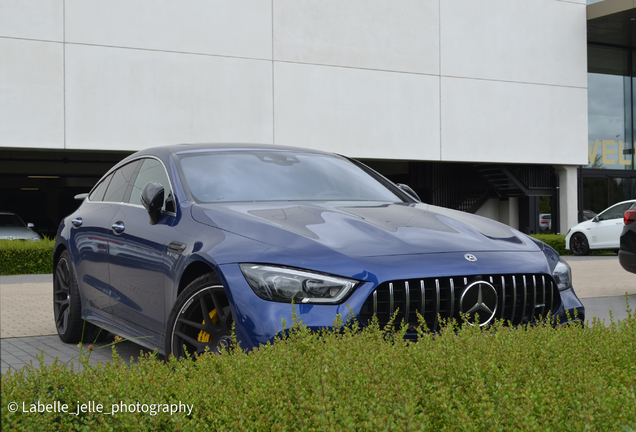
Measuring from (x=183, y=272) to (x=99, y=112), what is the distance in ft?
51.1

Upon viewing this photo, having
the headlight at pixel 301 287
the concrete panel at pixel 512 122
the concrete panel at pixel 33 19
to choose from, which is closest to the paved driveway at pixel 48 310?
the headlight at pixel 301 287

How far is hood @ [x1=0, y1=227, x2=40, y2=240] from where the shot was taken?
1831 centimetres

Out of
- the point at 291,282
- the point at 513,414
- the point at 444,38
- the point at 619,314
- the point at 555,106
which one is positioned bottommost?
the point at 619,314

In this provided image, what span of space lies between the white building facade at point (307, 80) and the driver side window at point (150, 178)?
13793mm

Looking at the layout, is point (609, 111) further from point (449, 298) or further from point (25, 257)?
point (449, 298)

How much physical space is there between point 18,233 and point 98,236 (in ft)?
47.1

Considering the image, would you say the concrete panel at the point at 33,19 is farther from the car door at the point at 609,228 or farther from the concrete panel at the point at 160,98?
the car door at the point at 609,228

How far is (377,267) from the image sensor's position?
11.8ft

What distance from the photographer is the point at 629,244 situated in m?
10.1

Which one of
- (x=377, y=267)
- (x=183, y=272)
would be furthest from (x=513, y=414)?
(x=183, y=272)

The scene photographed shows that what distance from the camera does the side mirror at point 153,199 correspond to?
4.59 metres

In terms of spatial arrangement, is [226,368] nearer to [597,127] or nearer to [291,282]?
[291,282]

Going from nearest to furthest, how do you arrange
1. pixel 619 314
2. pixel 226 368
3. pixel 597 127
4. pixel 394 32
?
1. pixel 226 368
2. pixel 619 314
3. pixel 394 32
4. pixel 597 127

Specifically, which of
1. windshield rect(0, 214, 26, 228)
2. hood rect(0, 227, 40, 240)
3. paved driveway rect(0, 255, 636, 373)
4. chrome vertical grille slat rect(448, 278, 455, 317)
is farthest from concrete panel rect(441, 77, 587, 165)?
chrome vertical grille slat rect(448, 278, 455, 317)
